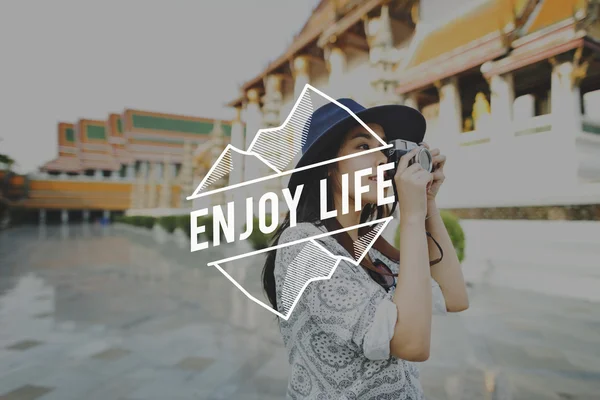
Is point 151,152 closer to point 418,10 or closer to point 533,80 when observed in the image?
point 418,10

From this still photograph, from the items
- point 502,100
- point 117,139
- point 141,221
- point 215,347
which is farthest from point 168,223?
point 117,139

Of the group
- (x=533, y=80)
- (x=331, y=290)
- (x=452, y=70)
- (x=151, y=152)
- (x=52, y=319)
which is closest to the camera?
(x=331, y=290)

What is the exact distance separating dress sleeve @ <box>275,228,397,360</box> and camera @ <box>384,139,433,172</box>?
0.80 feet

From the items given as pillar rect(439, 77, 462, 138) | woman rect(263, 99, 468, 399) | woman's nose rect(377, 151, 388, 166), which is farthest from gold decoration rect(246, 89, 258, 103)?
woman's nose rect(377, 151, 388, 166)

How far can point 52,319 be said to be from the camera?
3.64 metres

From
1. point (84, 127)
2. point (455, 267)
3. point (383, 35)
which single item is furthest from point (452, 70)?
point (84, 127)

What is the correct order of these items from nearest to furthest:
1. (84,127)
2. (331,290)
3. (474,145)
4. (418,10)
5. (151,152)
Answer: (331,290) → (474,145) → (418,10) → (151,152) → (84,127)

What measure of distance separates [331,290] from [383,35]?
201 inches

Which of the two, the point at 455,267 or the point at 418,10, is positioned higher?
the point at 418,10

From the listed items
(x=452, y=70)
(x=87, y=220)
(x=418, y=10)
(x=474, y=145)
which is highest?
(x=418, y=10)

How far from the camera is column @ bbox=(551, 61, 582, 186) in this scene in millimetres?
3799

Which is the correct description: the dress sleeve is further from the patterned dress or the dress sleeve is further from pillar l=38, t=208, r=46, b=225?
pillar l=38, t=208, r=46, b=225

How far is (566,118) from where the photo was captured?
3.89 metres

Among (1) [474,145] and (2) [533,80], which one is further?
(1) [474,145]
